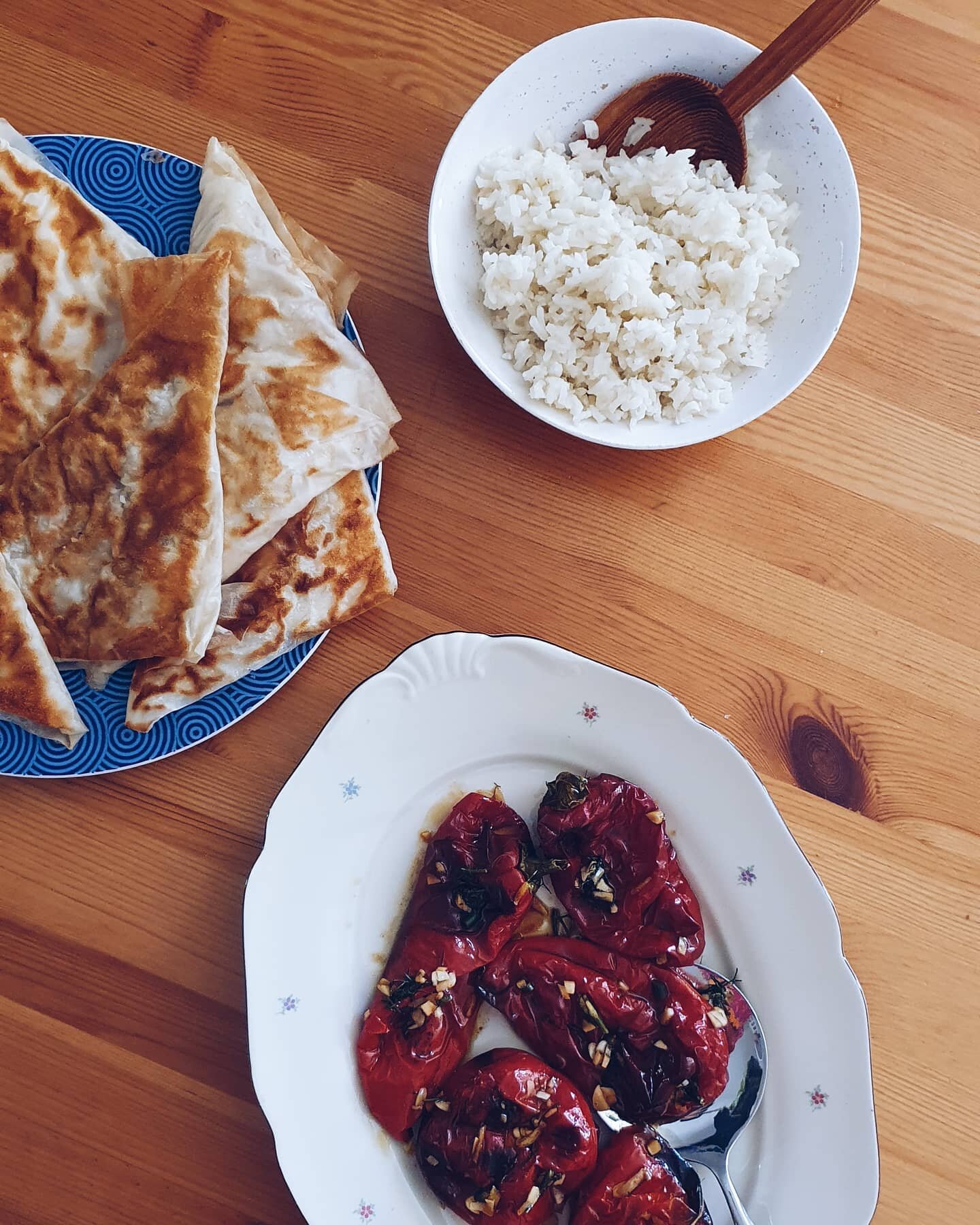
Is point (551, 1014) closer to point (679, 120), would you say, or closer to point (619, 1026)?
point (619, 1026)

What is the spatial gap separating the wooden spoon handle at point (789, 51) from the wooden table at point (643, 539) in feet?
0.93

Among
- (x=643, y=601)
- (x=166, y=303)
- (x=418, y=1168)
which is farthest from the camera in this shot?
(x=643, y=601)

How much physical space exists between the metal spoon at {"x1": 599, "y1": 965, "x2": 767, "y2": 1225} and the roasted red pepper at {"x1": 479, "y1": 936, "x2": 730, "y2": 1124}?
0.13 feet

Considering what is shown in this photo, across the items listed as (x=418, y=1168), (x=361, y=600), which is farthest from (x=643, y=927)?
(x=361, y=600)

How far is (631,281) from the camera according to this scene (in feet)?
4.69

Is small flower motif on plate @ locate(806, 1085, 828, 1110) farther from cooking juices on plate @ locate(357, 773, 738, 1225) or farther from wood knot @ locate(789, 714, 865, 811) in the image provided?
wood knot @ locate(789, 714, 865, 811)

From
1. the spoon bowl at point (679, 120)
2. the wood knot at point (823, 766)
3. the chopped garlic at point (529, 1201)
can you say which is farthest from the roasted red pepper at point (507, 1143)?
the spoon bowl at point (679, 120)

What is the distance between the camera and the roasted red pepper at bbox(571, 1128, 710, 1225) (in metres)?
1.41

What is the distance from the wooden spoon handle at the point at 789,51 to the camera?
138cm

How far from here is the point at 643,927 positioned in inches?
59.9

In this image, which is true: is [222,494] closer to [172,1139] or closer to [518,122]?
[518,122]

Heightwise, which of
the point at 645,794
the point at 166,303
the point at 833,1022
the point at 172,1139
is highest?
the point at 166,303

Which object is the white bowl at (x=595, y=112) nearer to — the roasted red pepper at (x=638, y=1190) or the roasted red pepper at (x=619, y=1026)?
the roasted red pepper at (x=619, y=1026)

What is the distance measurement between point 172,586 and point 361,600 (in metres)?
0.29
